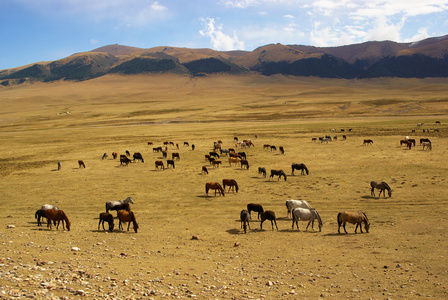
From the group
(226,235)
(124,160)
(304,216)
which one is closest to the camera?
(226,235)

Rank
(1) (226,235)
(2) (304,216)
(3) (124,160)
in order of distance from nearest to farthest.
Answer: (1) (226,235), (2) (304,216), (3) (124,160)

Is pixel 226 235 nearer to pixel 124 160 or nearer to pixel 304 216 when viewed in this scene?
pixel 304 216

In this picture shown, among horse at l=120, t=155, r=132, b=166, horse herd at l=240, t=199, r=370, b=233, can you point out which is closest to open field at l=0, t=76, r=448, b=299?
horse herd at l=240, t=199, r=370, b=233

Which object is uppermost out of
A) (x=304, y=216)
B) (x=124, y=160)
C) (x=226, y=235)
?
(x=124, y=160)

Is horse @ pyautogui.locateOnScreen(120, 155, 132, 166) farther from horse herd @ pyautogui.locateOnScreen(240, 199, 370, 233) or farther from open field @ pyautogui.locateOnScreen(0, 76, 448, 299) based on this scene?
horse herd @ pyautogui.locateOnScreen(240, 199, 370, 233)

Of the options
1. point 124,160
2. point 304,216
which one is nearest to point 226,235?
point 304,216

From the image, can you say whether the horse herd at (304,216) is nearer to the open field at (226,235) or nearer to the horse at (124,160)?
the open field at (226,235)

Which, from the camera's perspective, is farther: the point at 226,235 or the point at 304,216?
the point at 304,216

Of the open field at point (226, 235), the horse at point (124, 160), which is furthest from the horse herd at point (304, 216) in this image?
the horse at point (124, 160)

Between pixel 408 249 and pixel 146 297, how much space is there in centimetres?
951

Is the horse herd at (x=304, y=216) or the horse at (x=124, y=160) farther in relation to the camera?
the horse at (x=124, y=160)

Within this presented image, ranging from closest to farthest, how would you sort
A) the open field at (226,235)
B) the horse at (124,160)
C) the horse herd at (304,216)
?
the open field at (226,235), the horse herd at (304,216), the horse at (124,160)

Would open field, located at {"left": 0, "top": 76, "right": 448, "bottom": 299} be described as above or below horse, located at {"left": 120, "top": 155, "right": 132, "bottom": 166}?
below

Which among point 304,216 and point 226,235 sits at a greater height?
point 304,216
